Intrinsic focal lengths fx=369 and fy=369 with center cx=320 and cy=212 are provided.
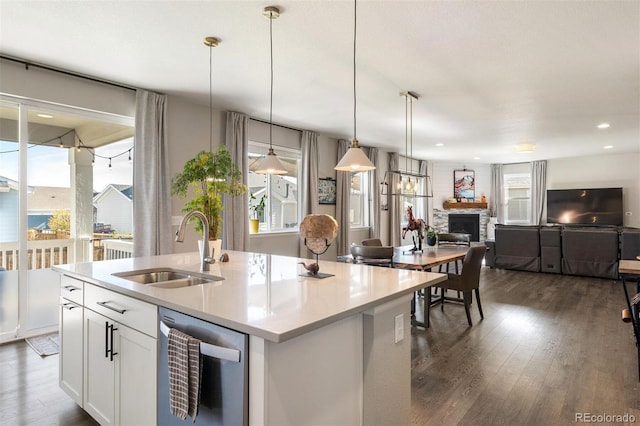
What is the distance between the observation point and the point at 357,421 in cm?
164

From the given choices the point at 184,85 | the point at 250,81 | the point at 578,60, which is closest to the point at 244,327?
the point at 250,81

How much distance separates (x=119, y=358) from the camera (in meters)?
1.87

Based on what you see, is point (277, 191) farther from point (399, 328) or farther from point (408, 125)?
point (399, 328)

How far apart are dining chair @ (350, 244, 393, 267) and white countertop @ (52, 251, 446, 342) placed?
117 centimetres

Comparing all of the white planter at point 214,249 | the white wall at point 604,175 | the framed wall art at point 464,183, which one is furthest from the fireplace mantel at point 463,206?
the white planter at point 214,249

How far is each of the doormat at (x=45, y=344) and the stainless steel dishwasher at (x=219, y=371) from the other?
251cm

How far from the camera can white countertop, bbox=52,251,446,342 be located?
1315mm

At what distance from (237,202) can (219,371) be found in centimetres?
388

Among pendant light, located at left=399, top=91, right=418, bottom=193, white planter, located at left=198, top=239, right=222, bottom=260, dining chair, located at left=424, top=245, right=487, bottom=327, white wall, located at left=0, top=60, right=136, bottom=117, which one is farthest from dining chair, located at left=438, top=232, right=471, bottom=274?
white wall, located at left=0, top=60, right=136, bottom=117

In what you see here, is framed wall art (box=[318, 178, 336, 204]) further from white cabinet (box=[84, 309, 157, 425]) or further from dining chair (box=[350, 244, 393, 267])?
white cabinet (box=[84, 309, 157, 425])

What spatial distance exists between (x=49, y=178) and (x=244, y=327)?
3808 mm

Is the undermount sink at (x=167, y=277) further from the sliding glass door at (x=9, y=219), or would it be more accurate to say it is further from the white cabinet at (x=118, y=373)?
the sliding glass door at (x=9, y=219)

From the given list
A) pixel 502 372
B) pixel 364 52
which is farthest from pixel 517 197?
pixel 364 52

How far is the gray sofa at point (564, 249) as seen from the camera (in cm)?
661
